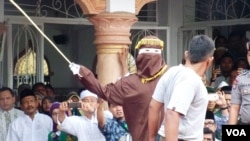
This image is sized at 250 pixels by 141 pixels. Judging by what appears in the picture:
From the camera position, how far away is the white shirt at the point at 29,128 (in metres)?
8.01

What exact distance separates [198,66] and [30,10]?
6.25 m

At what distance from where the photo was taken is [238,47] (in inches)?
451

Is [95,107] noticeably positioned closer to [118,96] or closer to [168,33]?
[118,96]

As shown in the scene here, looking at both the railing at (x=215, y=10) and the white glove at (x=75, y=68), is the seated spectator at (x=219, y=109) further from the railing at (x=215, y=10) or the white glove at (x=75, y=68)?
the railing at (x=215, y=10)

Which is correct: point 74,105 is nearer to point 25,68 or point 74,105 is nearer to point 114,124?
Answer: point 114,124

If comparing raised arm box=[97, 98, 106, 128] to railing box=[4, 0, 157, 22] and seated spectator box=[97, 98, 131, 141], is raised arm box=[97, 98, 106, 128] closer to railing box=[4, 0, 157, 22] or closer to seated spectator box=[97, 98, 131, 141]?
seated spectator box=[97, 98, 131, 141]

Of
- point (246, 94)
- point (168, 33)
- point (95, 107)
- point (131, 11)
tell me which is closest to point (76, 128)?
point (95, 107)

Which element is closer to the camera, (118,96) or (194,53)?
(194,53)

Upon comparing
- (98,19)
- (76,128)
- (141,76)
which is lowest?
(76,128)

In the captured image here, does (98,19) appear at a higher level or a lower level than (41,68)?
higher

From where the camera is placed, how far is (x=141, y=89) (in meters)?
5.83

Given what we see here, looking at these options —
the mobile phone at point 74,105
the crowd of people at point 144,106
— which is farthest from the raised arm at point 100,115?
→ the mobile phone at point 74,105

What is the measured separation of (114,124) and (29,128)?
1.56 m

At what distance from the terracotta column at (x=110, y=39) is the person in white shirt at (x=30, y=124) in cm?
103
